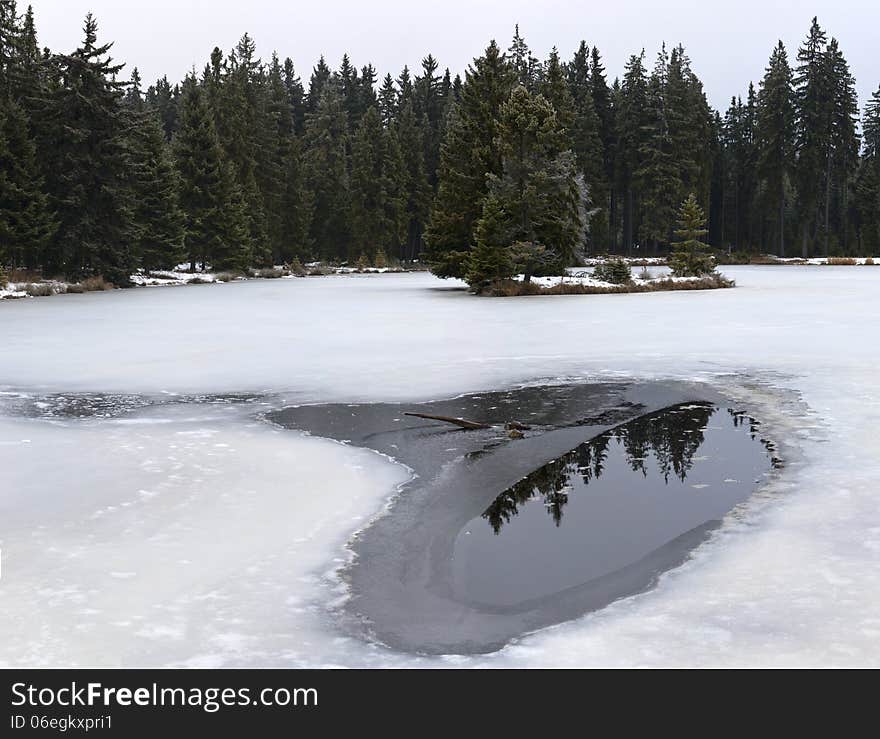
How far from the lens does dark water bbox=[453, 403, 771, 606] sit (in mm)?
6215

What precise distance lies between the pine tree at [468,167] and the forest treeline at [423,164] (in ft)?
0.38

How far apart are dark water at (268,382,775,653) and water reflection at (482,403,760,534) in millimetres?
22

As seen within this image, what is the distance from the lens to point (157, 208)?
57438 millimetres

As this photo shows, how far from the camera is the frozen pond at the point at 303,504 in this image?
501 cm

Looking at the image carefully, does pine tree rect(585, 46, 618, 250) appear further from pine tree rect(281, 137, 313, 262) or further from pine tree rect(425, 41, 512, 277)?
pine tree rect(425, 41, 512, 277)

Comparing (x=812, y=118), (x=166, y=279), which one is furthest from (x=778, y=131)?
(x=166, y=279)

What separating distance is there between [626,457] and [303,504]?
356 centimetres

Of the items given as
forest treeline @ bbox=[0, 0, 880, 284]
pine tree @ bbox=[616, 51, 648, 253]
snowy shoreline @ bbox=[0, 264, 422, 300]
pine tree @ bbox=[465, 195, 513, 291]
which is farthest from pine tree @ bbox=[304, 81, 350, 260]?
pine tree @ bbox=[465, 195, 513, 291]

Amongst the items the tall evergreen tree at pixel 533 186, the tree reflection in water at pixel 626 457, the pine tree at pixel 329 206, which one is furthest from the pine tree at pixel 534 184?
the pine tree at pixel 329 206

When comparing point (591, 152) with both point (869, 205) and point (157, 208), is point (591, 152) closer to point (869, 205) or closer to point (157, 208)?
point (869, 205)

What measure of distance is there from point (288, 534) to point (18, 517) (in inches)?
87.4

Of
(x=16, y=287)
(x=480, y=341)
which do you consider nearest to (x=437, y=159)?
(x=16, y=287)

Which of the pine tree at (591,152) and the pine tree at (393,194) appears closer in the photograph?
the pine tree at (393,194)

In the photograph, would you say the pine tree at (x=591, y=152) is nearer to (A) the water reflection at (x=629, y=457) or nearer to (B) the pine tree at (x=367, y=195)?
(B) the pine tree at (x=367, y=195)
